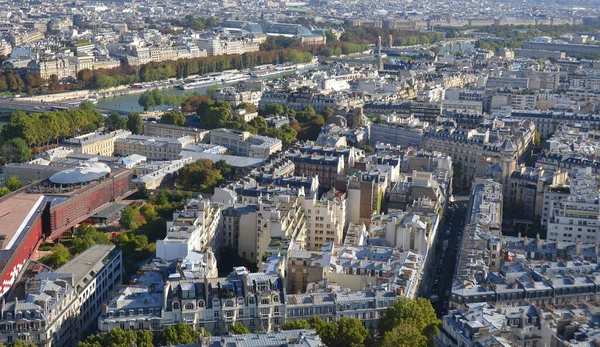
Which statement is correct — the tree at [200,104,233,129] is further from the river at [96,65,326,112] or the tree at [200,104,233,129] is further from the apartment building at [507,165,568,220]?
the apartment building at [507,165,568,220]

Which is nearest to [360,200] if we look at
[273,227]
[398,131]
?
[273,227]

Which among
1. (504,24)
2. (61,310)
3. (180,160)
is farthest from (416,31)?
(61,310)

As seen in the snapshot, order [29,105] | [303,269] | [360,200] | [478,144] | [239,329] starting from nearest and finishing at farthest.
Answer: [239,329] → [303,269] → [360,200] → [478,144] → [29,105]

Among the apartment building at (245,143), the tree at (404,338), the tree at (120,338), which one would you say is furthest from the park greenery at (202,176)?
the tree at (404,338)

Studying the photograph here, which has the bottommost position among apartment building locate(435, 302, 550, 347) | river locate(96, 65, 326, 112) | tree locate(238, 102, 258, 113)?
river locate(96, 65, 326, 112)

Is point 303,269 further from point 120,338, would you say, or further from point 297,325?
point 120,338

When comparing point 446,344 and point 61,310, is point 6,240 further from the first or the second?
point 446,344

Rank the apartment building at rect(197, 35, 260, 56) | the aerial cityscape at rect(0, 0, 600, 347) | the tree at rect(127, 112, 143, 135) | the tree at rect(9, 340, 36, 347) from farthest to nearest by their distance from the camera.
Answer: the apartment building at rect(197, 35, 260, 56), the tree at rect(127, 112, 143, 135), the aerial cityscape at rect(0, 0, 600, 347), the tree at rect(9, 340, 36, 347)

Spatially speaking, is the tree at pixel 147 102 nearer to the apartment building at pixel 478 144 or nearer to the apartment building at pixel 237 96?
the apartment building at pixel 237 96

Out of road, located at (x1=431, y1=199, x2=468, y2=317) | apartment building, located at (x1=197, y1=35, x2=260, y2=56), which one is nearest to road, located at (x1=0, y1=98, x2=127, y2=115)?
road, located at (x1=431, y1=199, x2=468, y2=317)
